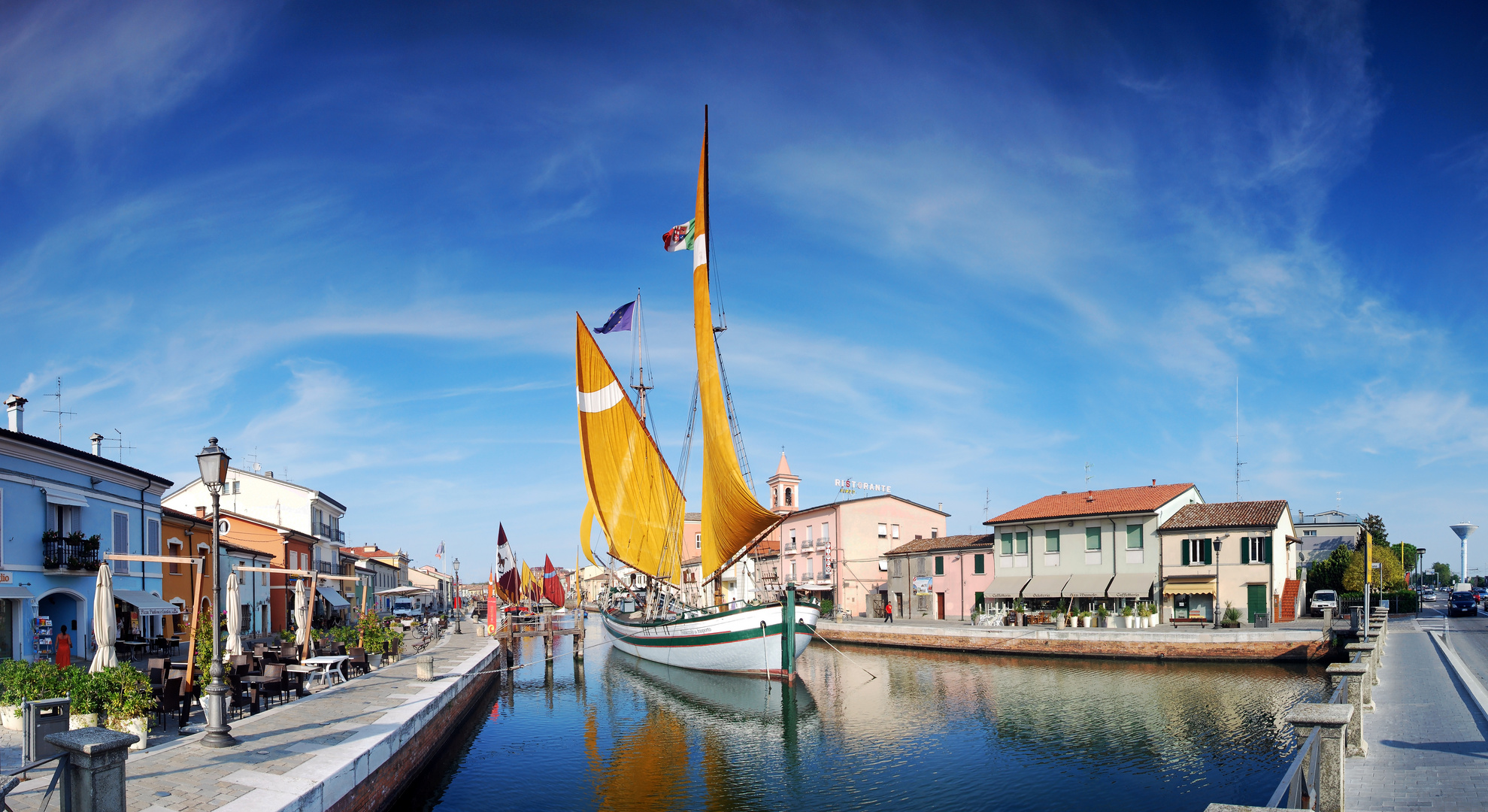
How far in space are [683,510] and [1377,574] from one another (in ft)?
135

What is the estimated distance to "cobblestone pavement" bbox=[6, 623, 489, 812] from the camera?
9.41 meters

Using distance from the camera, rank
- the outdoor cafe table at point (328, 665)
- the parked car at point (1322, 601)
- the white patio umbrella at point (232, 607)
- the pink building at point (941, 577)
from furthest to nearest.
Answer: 1. the pink building at point (941, 577)
2. the parked car at point (1322, 601)
3. the outdoor cafe table at point (328, 665)
4. the white patio umbrella at point (232, 607)

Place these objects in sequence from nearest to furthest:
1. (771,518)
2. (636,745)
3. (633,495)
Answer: (636,745) < (771,518) < (633,495)

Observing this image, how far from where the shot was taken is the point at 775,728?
919 inches

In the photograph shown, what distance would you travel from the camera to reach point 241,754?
38.3ft

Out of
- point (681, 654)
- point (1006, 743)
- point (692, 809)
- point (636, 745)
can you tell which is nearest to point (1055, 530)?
point (681, 654)

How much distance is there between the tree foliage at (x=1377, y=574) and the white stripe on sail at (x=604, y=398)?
3783 cm

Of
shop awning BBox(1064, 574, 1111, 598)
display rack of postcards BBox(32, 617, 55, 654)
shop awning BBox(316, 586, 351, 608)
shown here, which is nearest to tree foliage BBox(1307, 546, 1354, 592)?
shop awning BBox(1064, 574, 1111, 598)

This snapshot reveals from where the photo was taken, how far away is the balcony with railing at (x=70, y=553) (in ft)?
71.4

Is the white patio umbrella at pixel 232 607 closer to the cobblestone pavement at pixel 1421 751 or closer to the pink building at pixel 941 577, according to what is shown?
the cobblestone pavement at pixel 1421 751

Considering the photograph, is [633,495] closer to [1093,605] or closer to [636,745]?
[636,745]

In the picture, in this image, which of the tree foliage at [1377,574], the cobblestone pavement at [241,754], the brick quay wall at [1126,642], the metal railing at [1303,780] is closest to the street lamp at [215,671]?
the cobblestone pavement at [241,754]

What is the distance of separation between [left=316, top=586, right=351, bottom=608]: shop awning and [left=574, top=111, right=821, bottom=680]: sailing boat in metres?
13.7

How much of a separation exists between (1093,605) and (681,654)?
64.6ft
